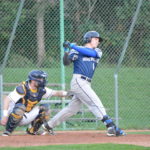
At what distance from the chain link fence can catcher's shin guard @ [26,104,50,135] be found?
1629mm

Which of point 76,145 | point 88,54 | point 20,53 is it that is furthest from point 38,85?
point 20,53

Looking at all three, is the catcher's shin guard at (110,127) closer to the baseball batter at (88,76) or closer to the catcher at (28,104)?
the baseball batter at (88,76)

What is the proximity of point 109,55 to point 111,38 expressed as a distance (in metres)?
0.37

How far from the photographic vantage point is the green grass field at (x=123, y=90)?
40.2ft

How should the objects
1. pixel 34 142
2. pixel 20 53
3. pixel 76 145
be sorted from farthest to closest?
pixel 20 53 < pixel 34 142 < pixel 76 145

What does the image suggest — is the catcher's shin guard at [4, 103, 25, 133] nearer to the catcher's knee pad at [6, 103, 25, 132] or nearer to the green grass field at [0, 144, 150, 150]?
the catcher's knee pad at [6, 103, 25, 132]

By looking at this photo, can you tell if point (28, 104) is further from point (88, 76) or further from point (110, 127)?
point (110, 127)

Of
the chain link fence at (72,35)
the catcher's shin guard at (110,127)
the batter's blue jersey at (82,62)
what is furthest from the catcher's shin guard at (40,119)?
the chain link fence at (72,35)

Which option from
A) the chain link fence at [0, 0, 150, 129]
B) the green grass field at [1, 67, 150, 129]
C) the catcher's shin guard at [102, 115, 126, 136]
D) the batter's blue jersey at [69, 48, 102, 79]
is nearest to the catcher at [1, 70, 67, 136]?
the batter's blue jersey at [69, 48, 102, 79]

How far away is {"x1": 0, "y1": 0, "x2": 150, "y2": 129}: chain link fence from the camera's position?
11719mm

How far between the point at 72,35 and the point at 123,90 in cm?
418

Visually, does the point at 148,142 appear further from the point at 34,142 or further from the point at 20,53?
the point at 20,53

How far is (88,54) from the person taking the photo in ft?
31.8

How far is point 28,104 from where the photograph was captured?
9.68m
